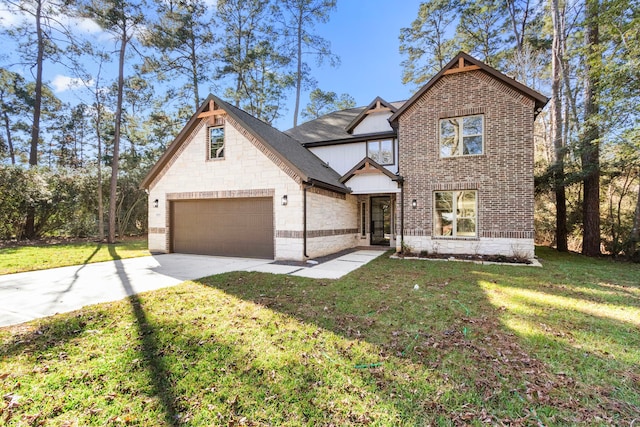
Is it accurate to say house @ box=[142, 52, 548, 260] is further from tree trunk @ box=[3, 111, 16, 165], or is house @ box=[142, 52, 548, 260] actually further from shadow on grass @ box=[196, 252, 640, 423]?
tree trunk @ box=[3, 111, 16, 165]

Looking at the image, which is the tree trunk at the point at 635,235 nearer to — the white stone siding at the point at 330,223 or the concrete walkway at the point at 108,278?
the concrete walkway at the point at 108,278

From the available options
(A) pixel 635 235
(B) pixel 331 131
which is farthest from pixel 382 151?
(A) pixel 635 235

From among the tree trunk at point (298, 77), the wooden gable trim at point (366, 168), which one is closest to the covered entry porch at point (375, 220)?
the wooden gable trim at point (366, 168)

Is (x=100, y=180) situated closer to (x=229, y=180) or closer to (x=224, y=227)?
(x=224, y=227)

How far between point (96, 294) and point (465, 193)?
448 inches

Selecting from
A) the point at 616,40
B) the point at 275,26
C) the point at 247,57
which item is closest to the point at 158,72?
the point at 247,57

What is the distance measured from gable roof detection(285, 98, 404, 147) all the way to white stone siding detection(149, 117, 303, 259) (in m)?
5.03

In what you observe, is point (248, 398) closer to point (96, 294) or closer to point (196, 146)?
point (96, 294)

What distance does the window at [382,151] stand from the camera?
13344 mm

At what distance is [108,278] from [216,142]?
631 cm

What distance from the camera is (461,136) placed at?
10641 millimetres

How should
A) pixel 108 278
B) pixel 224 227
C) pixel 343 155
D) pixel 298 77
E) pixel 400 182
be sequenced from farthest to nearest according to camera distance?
pixel 298 77 → pixel 343 155 → pixel 400 182 → pixel 224 227 → pixel 108 278

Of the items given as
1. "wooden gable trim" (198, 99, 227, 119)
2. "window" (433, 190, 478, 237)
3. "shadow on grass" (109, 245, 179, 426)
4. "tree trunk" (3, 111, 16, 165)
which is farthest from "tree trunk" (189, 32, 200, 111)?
"shadow on grass" (109, 245, 179, 426)

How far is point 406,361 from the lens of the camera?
125 inches
